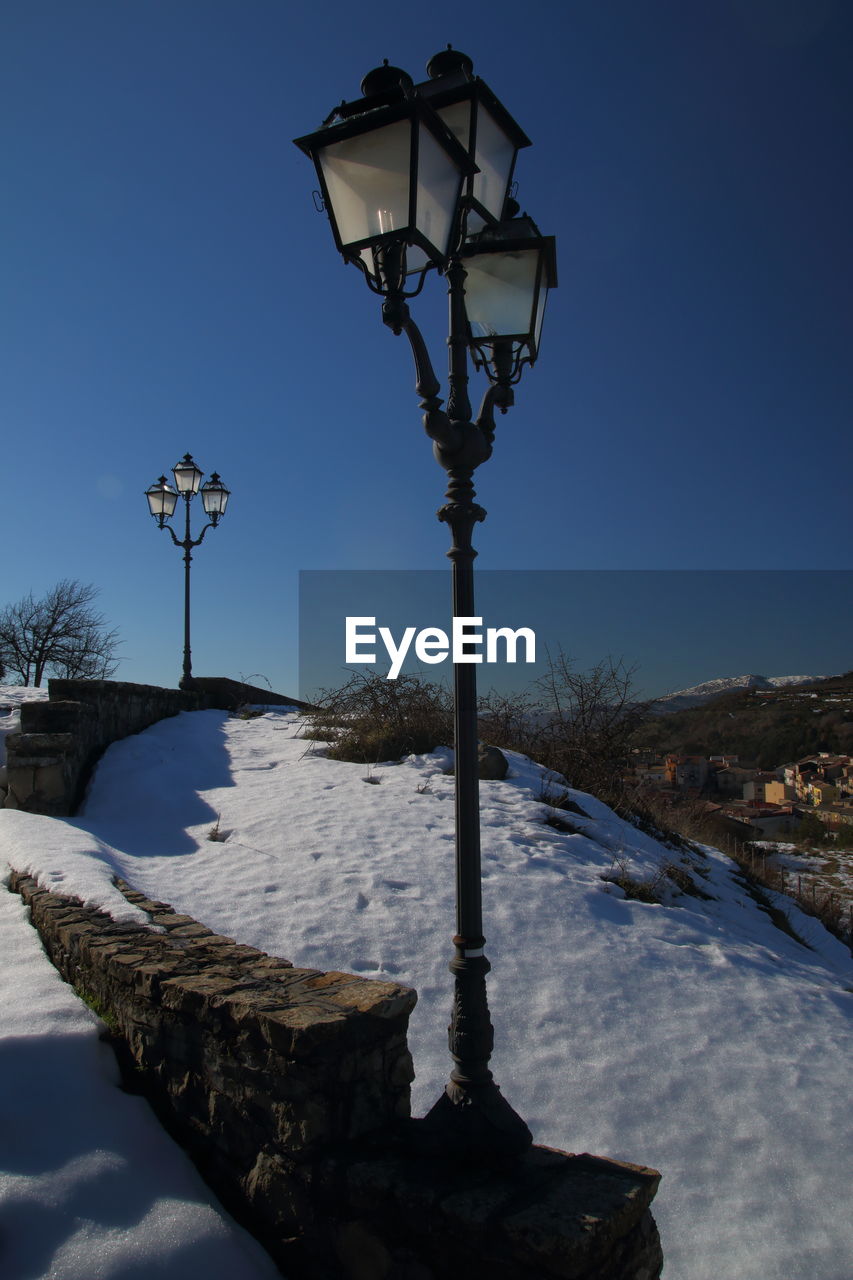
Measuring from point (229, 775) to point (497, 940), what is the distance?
5.00 m

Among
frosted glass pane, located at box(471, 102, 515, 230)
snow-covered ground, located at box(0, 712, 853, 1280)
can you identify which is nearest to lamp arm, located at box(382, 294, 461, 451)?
frosted glass pane, located at box(471, 102, 515, 230)

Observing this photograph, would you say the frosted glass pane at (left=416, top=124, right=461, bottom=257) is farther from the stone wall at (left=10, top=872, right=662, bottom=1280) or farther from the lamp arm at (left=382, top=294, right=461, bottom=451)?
the stone wall at (left=10, top=872, right=662, bottom=1280)

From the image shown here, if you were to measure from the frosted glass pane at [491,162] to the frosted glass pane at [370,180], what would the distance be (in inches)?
22.2

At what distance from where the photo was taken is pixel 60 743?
24.0 feet

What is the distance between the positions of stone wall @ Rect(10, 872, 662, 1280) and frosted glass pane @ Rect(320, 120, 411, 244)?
265 centimetres

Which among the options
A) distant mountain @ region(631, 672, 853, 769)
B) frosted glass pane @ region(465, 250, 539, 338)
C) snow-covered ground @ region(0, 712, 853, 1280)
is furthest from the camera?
distant mountain @ region(631, 672, 853, 769)

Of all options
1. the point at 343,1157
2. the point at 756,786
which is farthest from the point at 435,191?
the point at 756,786

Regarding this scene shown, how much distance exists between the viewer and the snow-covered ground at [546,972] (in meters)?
2.99

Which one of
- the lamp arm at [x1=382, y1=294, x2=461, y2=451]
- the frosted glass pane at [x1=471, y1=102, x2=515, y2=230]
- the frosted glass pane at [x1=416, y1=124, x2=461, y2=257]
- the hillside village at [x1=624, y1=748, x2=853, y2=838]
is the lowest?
the hillside village at [x1=624, y1=748, x2=853, y2=838]

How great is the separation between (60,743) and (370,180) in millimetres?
6241

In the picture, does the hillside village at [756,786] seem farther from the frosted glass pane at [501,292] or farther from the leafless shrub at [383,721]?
the frosted glass pane at [501,292]

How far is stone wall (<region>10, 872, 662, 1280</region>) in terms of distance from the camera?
2059mm

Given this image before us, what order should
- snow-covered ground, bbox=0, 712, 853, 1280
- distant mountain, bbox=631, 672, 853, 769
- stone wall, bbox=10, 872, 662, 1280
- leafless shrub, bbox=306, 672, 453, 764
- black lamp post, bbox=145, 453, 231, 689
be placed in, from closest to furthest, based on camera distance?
stone wall, bbox=10, 872, 662, 1280
snow-covered ground, bbox=0, 712, 853, 1280
leafless shrub, bbox=306, 672, 453, 764
black lamp post, bbox=145, 453, 231, 689
distant mountain, bbox=631, 672, 853, 769

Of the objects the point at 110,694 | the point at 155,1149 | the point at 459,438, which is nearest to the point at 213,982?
the point at 155,1149
